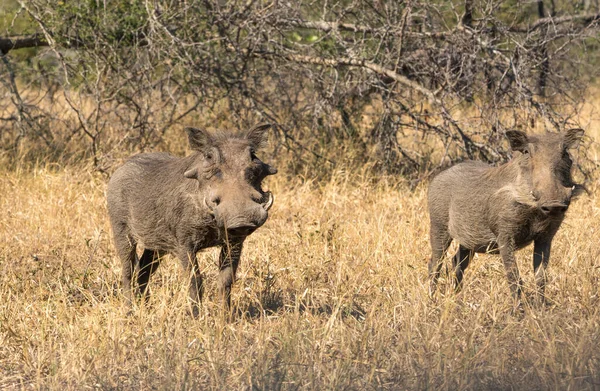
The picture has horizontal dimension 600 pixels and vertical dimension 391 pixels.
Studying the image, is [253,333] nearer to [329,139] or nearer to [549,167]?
[549,167]

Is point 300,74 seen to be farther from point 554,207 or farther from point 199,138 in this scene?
point 554,207

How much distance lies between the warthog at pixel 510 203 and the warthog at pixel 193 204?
1.21 metres

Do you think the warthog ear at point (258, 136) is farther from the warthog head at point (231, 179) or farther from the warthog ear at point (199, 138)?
the warthog ear at point (199, 138)

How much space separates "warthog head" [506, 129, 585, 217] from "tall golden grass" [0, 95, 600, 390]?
1.59ft

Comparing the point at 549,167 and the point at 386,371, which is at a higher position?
the point at 549,167

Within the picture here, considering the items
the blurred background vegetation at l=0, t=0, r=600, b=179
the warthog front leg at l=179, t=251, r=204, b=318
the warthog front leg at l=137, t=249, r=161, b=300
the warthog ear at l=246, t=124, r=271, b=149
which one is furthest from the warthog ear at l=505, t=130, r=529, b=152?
the blurred background vegetation at l=0, t=0, r=600, b=179

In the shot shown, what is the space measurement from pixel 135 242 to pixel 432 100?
Result: 2.95m

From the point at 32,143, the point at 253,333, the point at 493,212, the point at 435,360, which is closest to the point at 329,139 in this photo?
the point at 32,143

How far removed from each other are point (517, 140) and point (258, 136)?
47.9 inches

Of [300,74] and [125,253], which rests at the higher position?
[300,74]

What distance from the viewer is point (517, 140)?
413 centimetres

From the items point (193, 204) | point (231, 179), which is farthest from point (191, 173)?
point (231, 179)

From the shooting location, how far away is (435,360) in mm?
3367

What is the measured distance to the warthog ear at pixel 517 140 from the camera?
4074 mm
